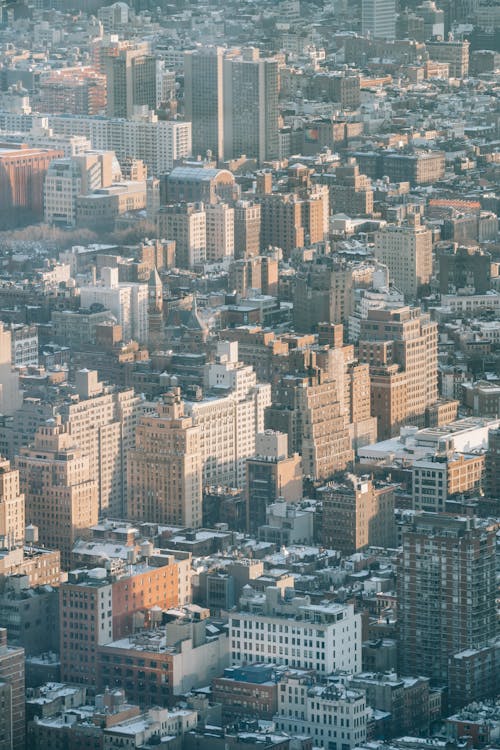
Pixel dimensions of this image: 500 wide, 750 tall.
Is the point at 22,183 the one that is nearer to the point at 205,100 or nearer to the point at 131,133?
→ the point at 131,133

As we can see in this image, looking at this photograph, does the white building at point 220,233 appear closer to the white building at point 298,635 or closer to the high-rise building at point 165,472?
the high-rise building at point 165,472

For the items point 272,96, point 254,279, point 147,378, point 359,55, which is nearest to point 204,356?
point 147,378

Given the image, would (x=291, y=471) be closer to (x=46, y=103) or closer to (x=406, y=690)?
(x=406, y=690)

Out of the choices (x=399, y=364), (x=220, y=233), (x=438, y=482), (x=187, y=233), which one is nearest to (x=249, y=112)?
(x=220, y=233)

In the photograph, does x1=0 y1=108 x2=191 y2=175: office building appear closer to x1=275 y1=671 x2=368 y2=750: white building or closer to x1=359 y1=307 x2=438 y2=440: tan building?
x1=359 y1=307 x2=438 y2=440: tan building

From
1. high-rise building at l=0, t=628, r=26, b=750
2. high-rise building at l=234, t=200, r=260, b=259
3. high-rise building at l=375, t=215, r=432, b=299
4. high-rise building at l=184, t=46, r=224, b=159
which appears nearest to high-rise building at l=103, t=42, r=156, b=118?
high-rise building at l=184, t=46, r=224, b=159

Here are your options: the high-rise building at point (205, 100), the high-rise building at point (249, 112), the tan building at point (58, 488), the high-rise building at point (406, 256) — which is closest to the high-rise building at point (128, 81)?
the high-rise building at point (205, 100)
